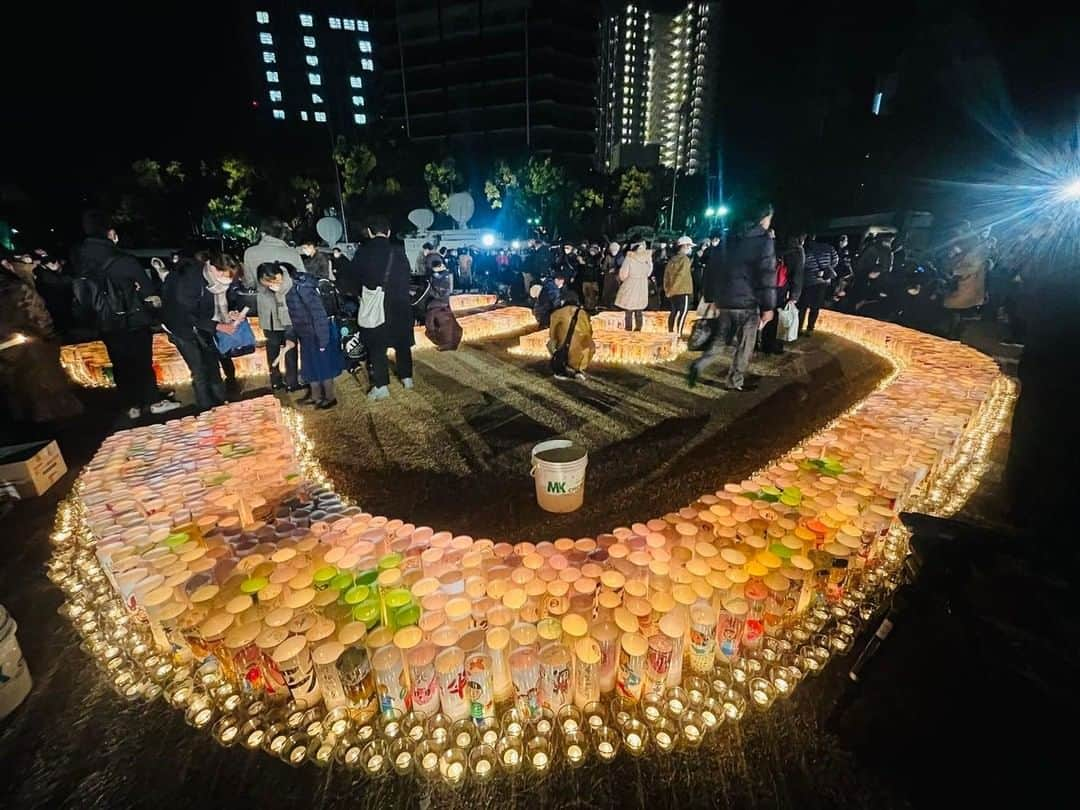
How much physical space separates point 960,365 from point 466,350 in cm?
707

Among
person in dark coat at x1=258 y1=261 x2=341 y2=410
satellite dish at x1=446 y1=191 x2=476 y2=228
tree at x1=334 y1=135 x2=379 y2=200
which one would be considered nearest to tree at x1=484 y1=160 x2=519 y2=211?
satellite dish at x1=446 y1=191 x2=476 y2=228

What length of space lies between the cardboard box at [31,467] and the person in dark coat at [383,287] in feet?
9.60

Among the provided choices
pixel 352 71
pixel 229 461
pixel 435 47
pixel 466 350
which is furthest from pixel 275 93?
pixel 229 461

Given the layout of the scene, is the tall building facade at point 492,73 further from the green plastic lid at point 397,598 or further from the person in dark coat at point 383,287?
the green plastic lid at point 397,598

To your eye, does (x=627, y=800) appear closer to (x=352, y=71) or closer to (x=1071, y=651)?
(x=1071, y=651)

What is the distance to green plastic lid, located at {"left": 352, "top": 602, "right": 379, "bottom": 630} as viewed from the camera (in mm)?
2078

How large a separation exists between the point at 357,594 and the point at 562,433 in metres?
3.08

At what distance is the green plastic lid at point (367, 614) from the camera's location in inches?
81.8

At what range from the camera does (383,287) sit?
18.3 feet

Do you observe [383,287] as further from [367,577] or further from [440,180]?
[440,180]

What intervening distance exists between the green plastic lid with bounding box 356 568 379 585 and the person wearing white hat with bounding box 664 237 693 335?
748 centimetres

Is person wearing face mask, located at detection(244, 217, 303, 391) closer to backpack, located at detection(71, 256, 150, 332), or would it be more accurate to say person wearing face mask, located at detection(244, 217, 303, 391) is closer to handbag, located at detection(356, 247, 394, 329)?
handbag, located at detection(356, 247, 394, 329)

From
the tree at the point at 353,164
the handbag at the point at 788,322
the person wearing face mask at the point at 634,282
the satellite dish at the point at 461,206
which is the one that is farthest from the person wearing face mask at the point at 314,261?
the tree at the point at 353,164

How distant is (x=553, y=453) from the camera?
3.48 meters
